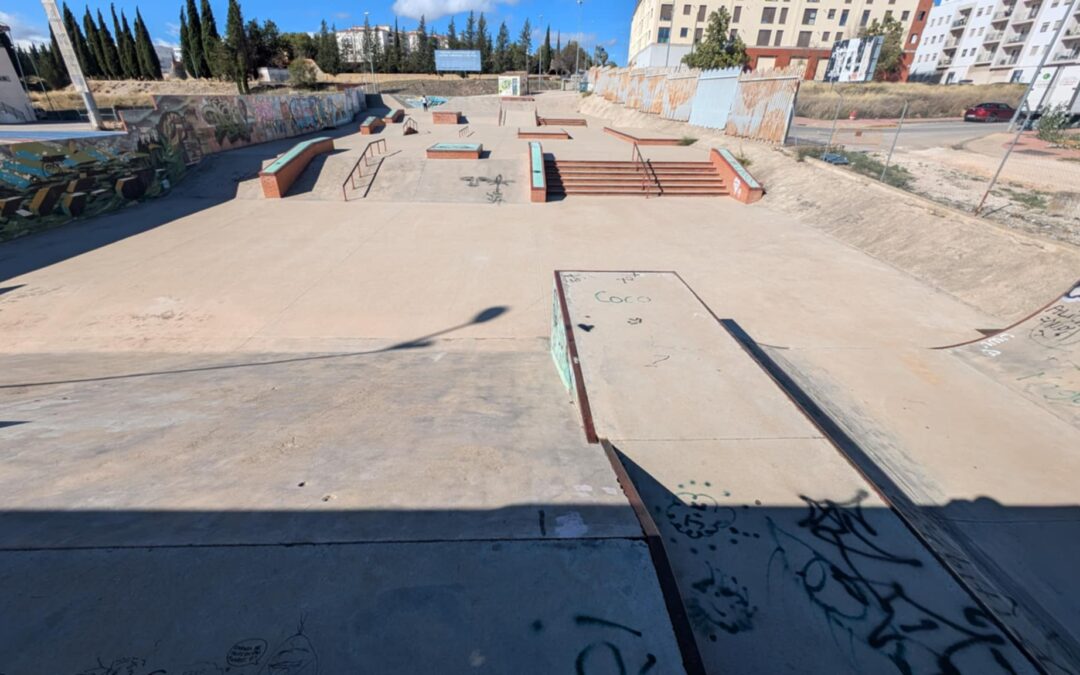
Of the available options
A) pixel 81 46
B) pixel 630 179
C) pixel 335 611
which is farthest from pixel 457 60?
pixel 335 611

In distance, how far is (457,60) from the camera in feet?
253

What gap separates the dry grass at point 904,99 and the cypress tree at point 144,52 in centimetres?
8609

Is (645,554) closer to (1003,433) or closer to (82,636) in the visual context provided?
(82,636)

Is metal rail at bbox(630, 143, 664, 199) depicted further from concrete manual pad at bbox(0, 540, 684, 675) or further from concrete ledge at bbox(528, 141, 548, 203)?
concrete manual pad at bbox(0, 540, 684, 675)

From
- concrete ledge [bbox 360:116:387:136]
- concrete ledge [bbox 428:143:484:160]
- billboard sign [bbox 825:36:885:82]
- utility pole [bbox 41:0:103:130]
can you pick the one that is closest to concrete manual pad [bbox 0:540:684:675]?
concrete ledge [bbox 428:143:484:160]

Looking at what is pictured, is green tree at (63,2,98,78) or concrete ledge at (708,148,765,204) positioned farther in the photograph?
green tree at (63,2,98,78)

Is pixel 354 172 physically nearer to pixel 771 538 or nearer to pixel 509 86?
pixel 771 538

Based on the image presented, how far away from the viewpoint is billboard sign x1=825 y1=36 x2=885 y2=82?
2098 inches

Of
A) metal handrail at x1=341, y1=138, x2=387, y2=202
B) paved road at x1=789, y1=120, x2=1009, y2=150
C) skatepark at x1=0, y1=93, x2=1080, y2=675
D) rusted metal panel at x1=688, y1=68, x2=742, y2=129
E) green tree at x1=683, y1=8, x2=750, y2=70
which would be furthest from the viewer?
green tree at x1=683, y1=8, x2=750, y2=70

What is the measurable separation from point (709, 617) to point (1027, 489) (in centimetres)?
439

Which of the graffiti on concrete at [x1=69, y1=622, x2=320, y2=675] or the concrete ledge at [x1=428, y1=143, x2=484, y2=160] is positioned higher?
the concrete ledge at [x1=428, y1=143, x2=484, y2=160]

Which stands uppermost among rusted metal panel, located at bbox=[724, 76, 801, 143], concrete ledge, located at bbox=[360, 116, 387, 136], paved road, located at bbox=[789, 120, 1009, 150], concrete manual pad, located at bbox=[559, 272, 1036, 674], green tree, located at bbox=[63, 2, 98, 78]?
green tree, located at bbox=[63, 2, 98, 78]

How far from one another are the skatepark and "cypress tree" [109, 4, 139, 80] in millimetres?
79075

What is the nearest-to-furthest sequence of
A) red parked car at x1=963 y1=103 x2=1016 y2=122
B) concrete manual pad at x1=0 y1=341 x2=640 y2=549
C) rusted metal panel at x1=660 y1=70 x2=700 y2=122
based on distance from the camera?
concrete manual pad at x1=0 y1=341 x2=640 y2=549, rusted metal panel at x1=660 y1=70 x2=700 y2=122, red parked car at x1=963 y1=103 x2=1016 y2=122
